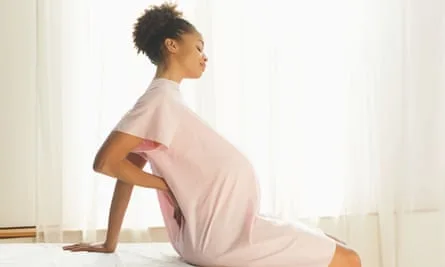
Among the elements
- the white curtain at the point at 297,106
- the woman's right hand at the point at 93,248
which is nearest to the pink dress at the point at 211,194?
the woman's right hand at the point at 93,248

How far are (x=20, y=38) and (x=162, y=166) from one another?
3.54ft

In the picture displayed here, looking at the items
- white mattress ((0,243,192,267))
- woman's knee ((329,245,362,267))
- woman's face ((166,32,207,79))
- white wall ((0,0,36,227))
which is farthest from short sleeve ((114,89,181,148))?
white wall ((0,0,36,227))

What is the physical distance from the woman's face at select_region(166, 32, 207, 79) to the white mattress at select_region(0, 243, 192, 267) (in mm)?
463

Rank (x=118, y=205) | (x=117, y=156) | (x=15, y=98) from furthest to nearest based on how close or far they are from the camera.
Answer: (x=15, y=98) → (x=118, y=205) → (x=117, y=156)

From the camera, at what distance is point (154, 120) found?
5.13 ft

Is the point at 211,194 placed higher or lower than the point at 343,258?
higher

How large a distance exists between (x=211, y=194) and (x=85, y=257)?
1.23 feet

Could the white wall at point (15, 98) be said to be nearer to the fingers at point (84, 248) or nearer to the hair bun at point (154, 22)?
the fingers at point (84, 248)

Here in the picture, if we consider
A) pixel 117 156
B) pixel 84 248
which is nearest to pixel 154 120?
pixel 117 156

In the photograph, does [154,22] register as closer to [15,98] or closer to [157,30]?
[157,30]

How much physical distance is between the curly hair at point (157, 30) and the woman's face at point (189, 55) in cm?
2

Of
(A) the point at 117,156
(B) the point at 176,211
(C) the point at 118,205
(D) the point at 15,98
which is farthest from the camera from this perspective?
(D) the point at 15,98

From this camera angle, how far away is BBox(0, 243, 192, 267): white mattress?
161 cm

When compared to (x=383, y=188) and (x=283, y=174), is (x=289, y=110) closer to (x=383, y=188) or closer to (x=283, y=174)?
(x=283, y=174)
